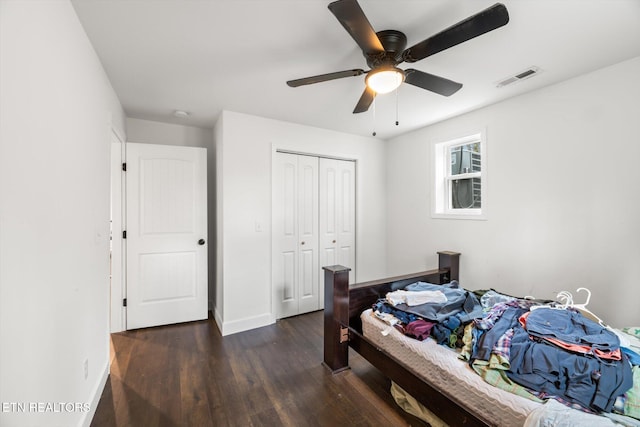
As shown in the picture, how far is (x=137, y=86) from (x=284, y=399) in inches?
109

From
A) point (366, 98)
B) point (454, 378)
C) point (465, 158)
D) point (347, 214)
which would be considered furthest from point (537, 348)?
point (347, 214)

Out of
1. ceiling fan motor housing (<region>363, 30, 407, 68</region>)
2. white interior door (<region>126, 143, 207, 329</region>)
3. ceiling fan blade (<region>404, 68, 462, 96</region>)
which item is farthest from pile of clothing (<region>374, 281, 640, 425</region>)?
white interior door (<region>126, 143, 207, 329</region>)

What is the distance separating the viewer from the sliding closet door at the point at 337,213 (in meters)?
3.61

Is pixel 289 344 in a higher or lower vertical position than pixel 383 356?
lower

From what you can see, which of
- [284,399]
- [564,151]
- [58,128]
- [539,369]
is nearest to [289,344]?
[284,399]

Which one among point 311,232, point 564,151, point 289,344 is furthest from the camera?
point 311,232

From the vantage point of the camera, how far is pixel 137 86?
2320 mm

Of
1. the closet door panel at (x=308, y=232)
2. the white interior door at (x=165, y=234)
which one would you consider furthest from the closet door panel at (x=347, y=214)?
the white interior door at (x=165, y=234)

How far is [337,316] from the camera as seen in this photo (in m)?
2.15

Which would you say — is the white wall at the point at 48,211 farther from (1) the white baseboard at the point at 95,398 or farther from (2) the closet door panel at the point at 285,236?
(2) the closet door panel at the point at 285,236

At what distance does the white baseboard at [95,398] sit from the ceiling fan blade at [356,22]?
8.39 feet

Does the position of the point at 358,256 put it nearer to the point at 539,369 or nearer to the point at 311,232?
the point at 311,232

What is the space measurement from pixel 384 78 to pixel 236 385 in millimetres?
2385

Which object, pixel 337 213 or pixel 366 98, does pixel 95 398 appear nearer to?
pixel 366 98
